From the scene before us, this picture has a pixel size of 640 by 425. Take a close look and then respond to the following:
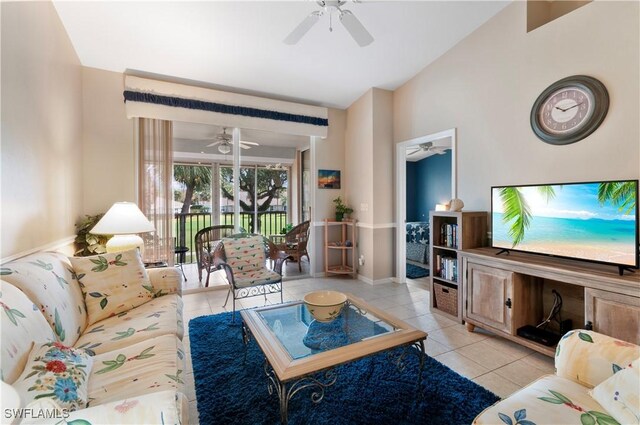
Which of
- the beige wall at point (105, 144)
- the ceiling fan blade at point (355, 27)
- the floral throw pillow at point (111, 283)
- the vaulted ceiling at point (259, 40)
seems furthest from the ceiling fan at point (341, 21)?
the beige wall at point (105, 144)

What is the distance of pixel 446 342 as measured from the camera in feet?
8.29

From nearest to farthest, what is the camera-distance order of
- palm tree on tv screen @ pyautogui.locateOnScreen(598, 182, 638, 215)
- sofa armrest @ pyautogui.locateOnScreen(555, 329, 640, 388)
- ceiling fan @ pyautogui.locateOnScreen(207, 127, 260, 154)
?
1. sofa armrest @ pyautogui.locateOnScreen(555, 329, 640, 388)
2. palm tree on tv screen @ pyautogui.locateOnScreen(598, 182, 638, 215)
3. ceiling fan @ pyautogui.locateOnScreen(207, 127, 260, 154)

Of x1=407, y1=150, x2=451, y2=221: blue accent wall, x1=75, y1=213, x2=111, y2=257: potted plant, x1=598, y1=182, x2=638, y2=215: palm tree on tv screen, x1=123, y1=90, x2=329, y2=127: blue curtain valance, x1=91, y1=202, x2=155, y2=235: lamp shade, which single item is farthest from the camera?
x1=407, y1=150, x2=451, y2=221: blue accent wall

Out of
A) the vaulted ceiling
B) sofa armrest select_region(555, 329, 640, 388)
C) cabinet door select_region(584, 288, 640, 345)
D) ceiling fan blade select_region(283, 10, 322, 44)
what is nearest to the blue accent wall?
the vaulted ceiling

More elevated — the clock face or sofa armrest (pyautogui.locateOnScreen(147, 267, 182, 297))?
the clock face

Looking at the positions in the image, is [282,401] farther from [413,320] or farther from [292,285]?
[292,285]

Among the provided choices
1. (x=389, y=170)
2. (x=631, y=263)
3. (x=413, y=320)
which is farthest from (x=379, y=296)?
(x=631, y=263)

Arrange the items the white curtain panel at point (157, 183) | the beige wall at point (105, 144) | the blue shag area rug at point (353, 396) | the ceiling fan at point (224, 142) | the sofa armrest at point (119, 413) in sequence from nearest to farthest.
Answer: the sofa armrest at point (119, 413) < the blue shag area rug at point (353, 396) < the beige wall at point (105, 144) < the white curtain panel at point (157, 183) < the ceiling fan at point (224, 142)

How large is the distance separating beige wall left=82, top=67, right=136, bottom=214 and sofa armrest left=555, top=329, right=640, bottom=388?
421 centimetres

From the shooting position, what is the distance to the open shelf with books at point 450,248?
290cm

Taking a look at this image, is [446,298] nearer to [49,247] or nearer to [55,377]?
[55,377]

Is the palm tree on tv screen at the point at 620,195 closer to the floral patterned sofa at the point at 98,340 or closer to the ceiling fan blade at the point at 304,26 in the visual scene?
the ceiling fan blade at the point at 304,26

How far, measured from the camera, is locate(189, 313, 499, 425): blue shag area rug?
→ 1632mm

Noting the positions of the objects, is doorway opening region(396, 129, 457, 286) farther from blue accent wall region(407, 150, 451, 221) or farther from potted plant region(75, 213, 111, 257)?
potted plant region(75, 213, 111, 257)
